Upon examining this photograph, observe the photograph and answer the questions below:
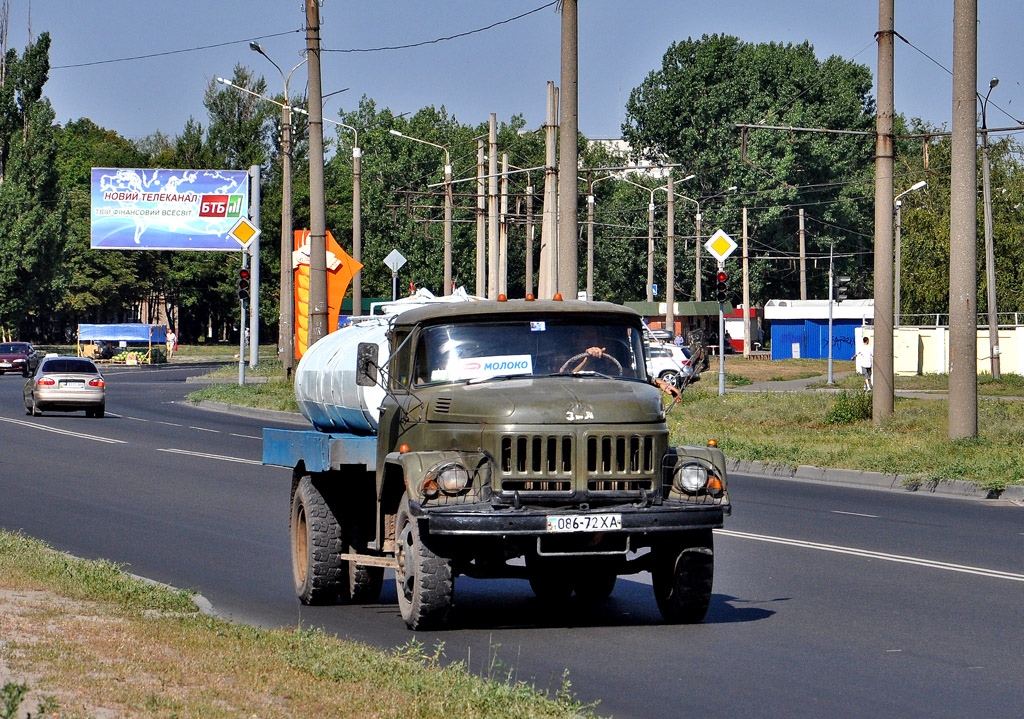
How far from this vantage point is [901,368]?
53.4 metres

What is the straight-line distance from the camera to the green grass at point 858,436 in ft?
70.9

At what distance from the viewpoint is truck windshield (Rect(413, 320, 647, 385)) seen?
961 centimetres

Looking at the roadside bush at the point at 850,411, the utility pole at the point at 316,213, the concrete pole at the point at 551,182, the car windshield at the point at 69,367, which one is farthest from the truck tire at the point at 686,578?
the car windshield at the point at 69,367

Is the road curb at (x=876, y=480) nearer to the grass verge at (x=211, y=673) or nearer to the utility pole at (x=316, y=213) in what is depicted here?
the utility pole at (x=316, y=213)

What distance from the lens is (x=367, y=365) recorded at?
10.0m

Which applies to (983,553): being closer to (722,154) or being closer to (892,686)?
(892,686)

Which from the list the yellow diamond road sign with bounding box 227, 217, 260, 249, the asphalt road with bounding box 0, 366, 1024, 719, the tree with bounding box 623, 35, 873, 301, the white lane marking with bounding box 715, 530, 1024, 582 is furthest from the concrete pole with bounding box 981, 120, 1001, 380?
the tree with bounding box 623, 35, 873, 301

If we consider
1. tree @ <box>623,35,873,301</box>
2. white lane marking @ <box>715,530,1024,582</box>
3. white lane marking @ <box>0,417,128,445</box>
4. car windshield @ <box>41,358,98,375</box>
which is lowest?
white lane marking @ <box>715,530,1024,582</box>

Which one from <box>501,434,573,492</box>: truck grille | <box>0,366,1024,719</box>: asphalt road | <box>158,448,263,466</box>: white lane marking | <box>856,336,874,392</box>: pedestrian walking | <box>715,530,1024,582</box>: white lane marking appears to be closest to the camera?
<box>0,366,1024,719</box>: asphalt road

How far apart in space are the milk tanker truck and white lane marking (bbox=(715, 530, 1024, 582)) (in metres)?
3.56

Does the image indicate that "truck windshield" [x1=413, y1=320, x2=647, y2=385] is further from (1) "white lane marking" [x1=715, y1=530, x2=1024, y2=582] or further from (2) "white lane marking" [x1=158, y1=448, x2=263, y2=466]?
(2) "white lane marking" [x1=158, y1=448, x2=263, y2=466]

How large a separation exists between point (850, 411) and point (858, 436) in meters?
→ 3.02

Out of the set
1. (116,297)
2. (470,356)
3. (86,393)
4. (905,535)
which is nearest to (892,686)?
(470,356)

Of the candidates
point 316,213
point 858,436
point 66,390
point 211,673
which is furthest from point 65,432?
point 211,673
